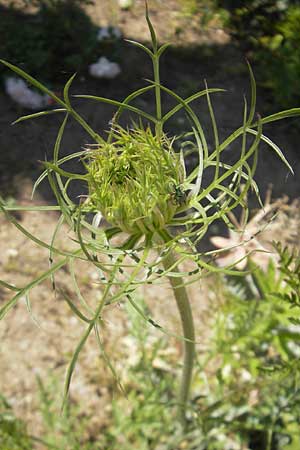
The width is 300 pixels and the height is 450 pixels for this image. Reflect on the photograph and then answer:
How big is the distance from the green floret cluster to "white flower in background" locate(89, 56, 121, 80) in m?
1.44

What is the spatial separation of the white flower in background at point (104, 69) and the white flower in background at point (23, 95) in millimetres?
223

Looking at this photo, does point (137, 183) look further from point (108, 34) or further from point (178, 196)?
point (108, 34)

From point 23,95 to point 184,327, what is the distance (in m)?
1.39

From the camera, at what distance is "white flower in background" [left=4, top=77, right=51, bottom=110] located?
1.78 meters

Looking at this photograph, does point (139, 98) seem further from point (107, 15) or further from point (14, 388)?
point (14, 388)

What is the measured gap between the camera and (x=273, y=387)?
109 centimetres

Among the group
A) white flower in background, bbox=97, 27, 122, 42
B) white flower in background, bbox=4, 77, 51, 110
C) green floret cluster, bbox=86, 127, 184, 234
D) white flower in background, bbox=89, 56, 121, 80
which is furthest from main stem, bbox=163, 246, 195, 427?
white flower in background, bbox=97, 27, 122, 42

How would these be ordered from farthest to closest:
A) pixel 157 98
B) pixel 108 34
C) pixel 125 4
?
pixel 125 4
pixel 108 34
pixel 157 98

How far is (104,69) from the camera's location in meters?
1.99

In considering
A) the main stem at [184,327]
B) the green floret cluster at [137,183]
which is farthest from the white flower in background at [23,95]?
the green floret cluster at [137,183]

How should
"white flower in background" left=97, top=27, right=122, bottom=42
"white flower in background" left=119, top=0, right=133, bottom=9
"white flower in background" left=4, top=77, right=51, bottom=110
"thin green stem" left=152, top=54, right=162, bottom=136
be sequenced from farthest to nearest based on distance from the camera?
"white flower in background" left=119, top=0, right=133, bottom=9 → "white flower in background" left=97, top=27, right=122, bottom=42 → "white flower in background" left=4, top=77, right=51, bottom=110 → "thin green stem" left=152, top=54, right=162, bottom=136

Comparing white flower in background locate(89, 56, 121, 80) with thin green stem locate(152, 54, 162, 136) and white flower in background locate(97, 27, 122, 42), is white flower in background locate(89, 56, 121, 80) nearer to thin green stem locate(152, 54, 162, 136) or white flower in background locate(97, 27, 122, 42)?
white flower in background locate(97, 27, 122, 42)

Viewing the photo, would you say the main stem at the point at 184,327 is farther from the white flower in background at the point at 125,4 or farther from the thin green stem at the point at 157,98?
the white flower in background at the point at 125,4

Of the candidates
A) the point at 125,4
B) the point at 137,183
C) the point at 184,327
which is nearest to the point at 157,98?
the point at 137,183
